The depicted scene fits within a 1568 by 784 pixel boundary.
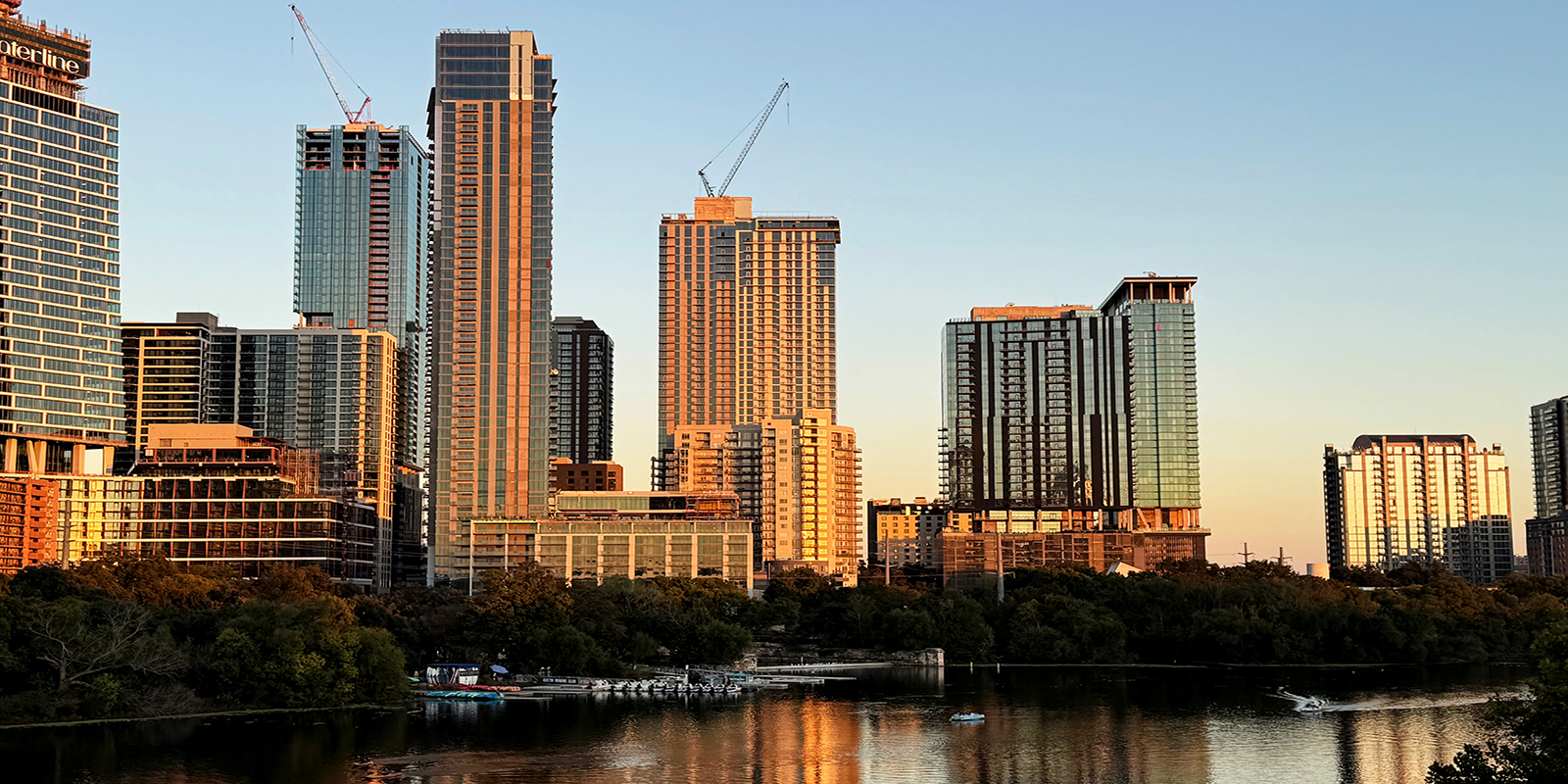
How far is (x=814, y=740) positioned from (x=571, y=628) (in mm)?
43543

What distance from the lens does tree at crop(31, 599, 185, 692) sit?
10394cm

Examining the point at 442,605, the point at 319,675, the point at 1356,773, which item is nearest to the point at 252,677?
the point at 319,675

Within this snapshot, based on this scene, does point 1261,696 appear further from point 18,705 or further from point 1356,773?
point 18,705

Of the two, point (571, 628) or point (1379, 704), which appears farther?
point (571, 628)

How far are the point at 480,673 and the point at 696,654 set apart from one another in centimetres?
2673

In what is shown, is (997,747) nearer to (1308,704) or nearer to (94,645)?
(1308,704)

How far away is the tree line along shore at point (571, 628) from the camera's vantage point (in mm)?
107750

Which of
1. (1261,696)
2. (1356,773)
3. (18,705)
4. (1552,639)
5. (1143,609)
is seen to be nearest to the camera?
(1552,639)

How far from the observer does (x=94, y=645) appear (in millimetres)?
104688

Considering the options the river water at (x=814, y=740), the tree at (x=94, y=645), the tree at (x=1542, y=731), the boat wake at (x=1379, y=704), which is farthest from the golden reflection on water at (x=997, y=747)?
the tree at (x=94, y=645)

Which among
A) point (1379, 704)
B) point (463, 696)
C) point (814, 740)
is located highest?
point (463, 696)

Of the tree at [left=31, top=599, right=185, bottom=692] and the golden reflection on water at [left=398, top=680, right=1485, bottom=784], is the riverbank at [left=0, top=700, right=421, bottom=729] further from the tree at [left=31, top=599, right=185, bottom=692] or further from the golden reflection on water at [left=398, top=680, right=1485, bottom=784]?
the golden reflection on water at [left=398, top=680, right=1485, bottom=784]

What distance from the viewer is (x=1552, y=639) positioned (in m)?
62.8

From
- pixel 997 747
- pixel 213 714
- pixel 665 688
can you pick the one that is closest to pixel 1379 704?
pixel 997 747
